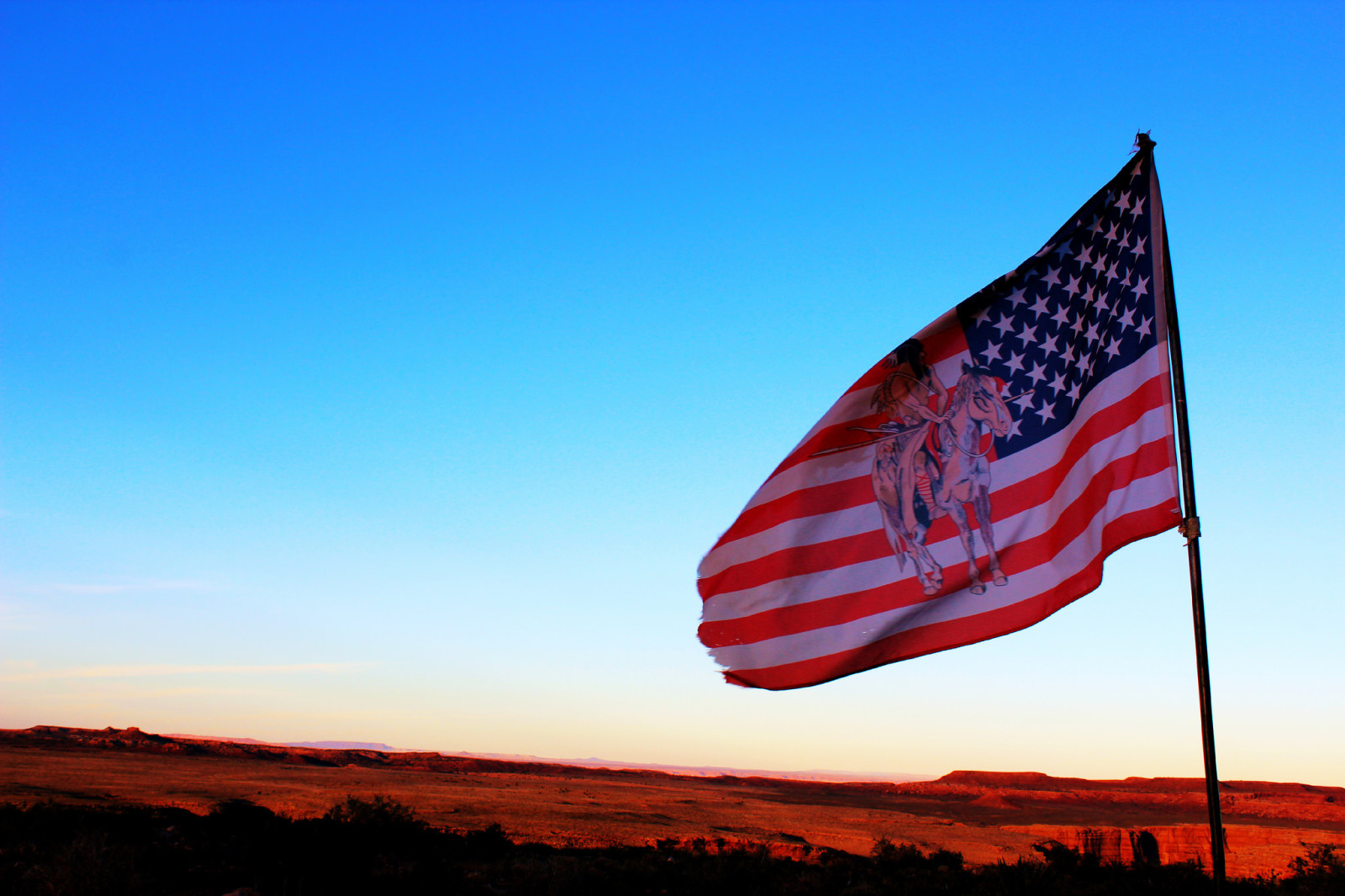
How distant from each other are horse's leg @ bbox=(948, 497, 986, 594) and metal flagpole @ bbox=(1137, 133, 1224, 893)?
50.8 inches

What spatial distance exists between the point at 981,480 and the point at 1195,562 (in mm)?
1541

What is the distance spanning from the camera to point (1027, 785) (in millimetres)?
83750

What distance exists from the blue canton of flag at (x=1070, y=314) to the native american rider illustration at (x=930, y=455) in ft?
0.53

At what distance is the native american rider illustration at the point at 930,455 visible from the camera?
6043mm

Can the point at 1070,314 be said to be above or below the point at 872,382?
above

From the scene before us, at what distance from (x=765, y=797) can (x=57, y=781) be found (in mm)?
37363

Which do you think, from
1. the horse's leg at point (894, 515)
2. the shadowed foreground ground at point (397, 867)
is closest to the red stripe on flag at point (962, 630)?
the horse's leg at point (894, 515)

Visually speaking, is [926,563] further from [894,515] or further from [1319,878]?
[1319,878]

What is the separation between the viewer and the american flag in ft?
18.4

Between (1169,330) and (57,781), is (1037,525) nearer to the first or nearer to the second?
(1169,330)

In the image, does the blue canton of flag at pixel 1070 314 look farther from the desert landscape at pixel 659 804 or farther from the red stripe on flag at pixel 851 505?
the desert landscape at pixel 659 804

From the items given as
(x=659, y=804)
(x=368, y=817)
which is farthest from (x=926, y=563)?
(x=659, y=804)

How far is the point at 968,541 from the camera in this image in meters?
5.96

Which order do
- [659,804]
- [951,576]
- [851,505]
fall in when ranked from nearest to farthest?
1. [951,576]
2. [851,505]
3. [659,804]
